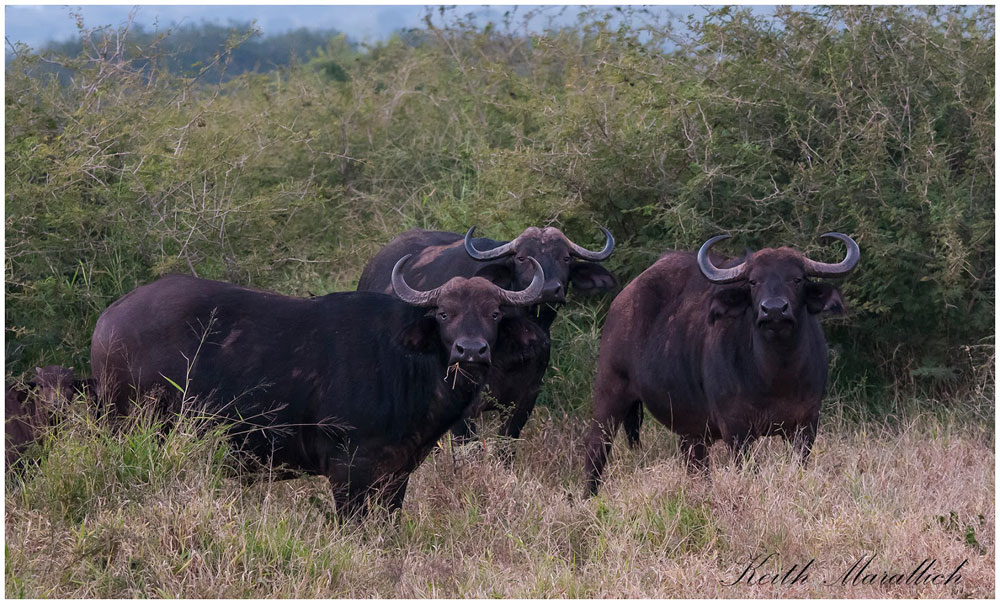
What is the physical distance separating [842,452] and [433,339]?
2.67 meters

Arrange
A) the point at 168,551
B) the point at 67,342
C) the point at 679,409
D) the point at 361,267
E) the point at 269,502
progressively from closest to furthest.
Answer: the point at 168,551 → the point at 269,502 → the point at 679,409 → the point at 67,342 → the point at 361,267

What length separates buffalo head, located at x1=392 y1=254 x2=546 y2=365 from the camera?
18.2ft

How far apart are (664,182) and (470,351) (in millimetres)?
3480

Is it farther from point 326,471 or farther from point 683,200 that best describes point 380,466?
point 683,200

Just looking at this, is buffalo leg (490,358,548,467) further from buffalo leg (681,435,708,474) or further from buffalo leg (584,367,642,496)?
buffalo leg (681,435,708,474)

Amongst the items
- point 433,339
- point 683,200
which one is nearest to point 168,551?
point 433,339

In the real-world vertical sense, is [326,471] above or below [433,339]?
below

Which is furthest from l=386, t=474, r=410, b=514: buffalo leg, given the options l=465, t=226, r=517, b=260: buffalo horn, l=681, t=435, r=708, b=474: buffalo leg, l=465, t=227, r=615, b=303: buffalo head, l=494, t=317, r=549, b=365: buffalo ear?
l=465, t=226, r=517, b=260: buffalo horn

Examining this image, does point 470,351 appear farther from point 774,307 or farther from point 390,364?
point 774,307

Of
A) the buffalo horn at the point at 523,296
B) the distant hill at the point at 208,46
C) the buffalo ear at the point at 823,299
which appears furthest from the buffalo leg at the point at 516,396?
the distant hill at the point at 208,46

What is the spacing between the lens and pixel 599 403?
705 cm

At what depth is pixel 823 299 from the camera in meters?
6.15

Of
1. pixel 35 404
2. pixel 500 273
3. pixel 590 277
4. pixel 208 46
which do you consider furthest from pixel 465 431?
pixel 208 46

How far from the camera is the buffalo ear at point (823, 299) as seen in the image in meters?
6.11
